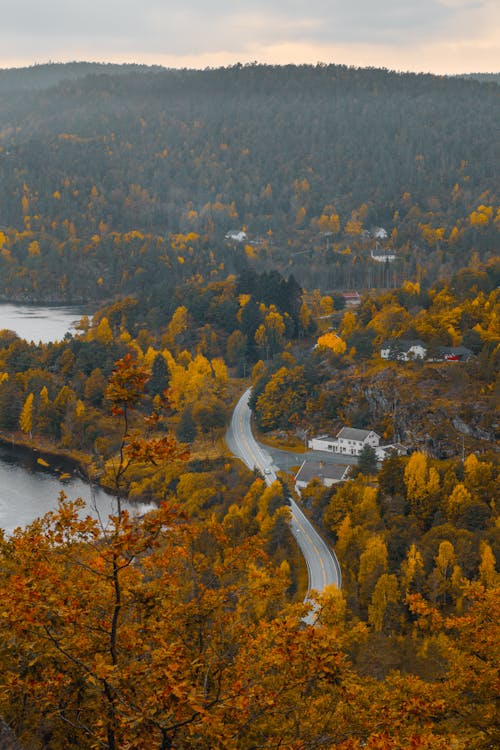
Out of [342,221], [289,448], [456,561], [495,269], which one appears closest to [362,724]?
[456,561]

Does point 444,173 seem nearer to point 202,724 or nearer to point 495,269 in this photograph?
point 495,269

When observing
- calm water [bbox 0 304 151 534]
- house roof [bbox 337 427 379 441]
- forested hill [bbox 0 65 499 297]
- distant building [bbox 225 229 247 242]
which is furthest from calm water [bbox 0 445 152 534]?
distant building [bbox 225 229 247 242]

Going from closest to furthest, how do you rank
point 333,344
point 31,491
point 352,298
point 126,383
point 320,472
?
point 126,383, point 320,472, point 31,491, point 333,344, point 352,298

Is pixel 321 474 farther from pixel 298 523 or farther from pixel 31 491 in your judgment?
pixel 31 491

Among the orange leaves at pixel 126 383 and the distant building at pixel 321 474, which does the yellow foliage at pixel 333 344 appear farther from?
the orange leaves at pixel 126 383

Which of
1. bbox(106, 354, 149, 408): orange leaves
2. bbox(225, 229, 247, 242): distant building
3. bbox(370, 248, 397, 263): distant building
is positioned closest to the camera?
bbox(106, 354, 149, 408): orange leaves

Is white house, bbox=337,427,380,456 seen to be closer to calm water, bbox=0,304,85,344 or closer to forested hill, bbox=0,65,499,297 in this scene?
calm water, bbox=0,304,85,344

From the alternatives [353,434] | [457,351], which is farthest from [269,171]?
[353,434]
